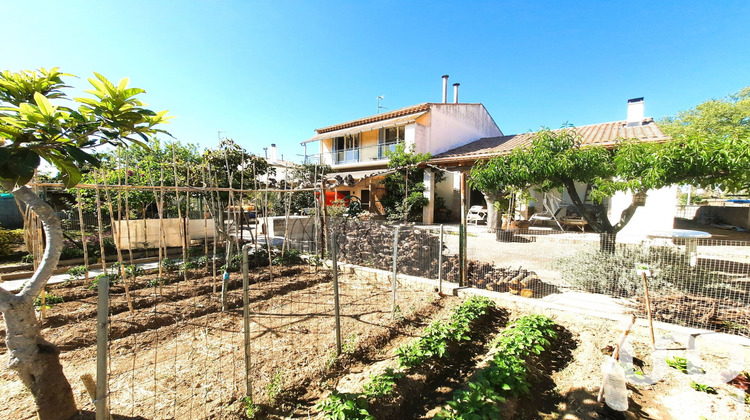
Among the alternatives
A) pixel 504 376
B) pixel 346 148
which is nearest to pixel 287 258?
pixel 504 376

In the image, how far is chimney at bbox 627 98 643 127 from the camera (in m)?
12.7

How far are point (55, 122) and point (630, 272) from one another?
6.54 m

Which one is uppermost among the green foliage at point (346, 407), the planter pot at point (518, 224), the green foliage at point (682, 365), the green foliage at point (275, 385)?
the planter pot at point (518, 224)

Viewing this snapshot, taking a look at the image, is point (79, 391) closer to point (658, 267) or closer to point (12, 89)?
point (12, 89)

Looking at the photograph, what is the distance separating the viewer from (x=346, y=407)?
2.00 meters

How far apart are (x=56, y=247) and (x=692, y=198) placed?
36.2 m

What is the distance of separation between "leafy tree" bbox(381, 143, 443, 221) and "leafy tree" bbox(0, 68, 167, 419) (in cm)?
1259

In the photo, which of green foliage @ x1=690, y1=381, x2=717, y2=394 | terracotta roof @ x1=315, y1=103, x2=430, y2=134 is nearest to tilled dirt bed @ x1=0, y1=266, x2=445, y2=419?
green foliage @ x1=690, y1=381, x2=717, y2=394

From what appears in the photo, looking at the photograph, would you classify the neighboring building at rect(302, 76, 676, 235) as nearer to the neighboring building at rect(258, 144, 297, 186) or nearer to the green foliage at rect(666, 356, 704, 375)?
the neighboring building at rect(258, 144, 297, 186)

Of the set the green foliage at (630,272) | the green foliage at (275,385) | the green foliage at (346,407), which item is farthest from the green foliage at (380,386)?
the green foliage at (630,272)

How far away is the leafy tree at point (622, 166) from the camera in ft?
12.2

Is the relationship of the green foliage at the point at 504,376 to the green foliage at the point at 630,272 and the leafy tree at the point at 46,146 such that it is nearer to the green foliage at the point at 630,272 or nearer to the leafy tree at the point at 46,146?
the green foliage at the point at 630,272

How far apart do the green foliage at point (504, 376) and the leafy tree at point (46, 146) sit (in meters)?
2.53

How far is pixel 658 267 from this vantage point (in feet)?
14.4
